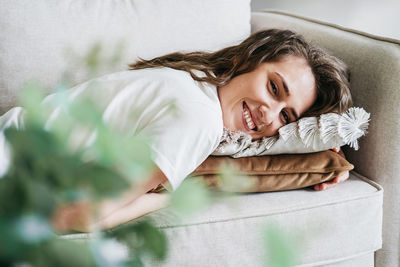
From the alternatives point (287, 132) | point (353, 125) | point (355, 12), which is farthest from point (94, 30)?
point (355, 12)

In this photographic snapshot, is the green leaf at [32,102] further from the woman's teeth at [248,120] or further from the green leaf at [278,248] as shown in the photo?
the woman's teeth at [248,120]

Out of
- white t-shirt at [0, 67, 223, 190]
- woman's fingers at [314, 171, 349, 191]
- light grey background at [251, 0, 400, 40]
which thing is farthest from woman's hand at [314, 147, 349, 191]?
light grey background at [251, 0, 400, 40]

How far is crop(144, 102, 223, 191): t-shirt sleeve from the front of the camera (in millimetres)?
878

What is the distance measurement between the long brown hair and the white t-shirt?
0.32 feet

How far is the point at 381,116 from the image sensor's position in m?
1.14

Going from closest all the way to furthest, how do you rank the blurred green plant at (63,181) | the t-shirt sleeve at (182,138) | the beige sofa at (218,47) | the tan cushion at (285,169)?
1. the blurred green plant at (63,181)
2. the t-shirt sleeve at (182,138)
3. the beige sofa at (218,47)
4. the tan cushion at (285,169)

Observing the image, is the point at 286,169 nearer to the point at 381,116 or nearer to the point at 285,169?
the point at 285,169

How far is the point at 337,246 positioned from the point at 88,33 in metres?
0.95

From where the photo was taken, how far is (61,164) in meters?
0.21

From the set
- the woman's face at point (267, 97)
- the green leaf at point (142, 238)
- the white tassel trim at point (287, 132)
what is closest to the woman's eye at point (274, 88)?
the woman's face at point (267, 97)

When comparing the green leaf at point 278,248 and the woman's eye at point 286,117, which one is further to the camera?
the woman's eye at point 286,117

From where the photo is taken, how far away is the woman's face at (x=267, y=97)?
1175 mm

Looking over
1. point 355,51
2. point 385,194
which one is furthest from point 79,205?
point 355,51

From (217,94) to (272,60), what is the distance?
195 mm
